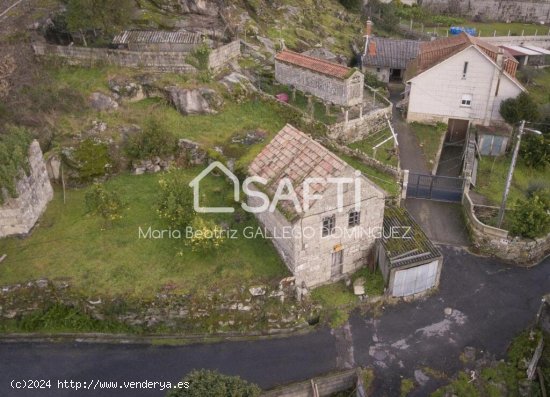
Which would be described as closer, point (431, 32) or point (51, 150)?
point (51, 150)

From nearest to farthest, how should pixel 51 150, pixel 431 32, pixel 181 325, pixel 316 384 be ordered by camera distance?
pixel 316 384 → pixel 181 325 → pixel 51 150 → pixel 431 32

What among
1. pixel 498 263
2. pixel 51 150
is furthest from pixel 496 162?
pixel 51 150

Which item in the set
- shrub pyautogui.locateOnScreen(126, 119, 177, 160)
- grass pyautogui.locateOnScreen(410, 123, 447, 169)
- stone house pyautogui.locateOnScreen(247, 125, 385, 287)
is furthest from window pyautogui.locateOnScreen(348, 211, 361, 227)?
grass pyautogui.locateOnScreen(410, 123, 447, 169)

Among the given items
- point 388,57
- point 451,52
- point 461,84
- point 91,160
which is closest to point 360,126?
point 461,84

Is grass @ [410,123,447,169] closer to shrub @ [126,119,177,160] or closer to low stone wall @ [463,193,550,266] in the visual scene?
low stone wall @ [463,193,550,266]

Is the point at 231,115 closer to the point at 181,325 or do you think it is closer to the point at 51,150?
the point at 51,150

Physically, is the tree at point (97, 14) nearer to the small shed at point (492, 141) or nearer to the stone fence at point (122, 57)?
the stone fence at point (122, 57)

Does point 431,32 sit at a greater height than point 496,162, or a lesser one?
greater
